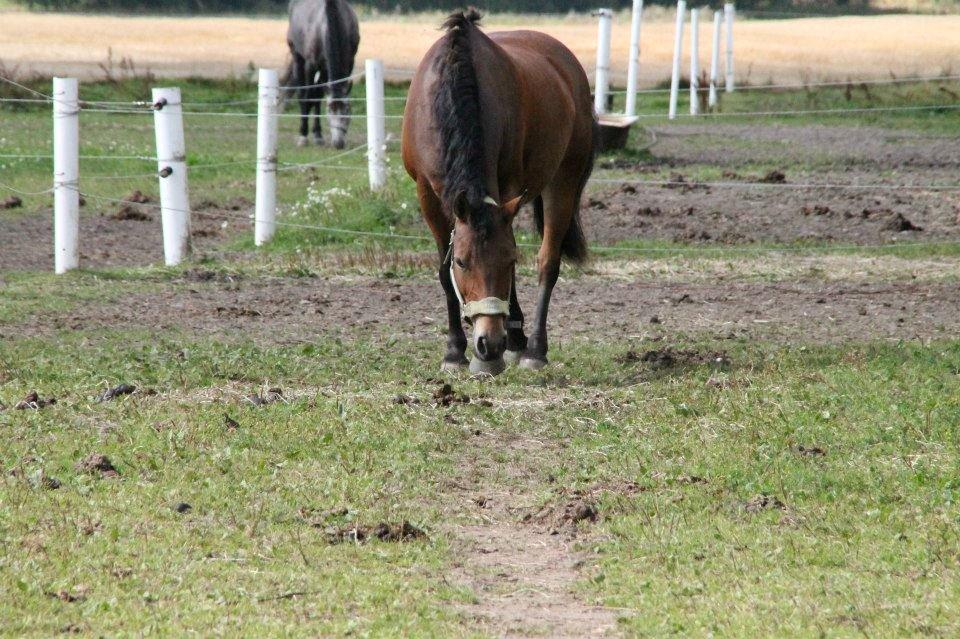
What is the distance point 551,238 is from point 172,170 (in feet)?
11.9

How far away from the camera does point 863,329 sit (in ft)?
26.0

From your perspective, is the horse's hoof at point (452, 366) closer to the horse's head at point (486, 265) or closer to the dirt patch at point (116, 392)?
the horse's head at point (486, 265)

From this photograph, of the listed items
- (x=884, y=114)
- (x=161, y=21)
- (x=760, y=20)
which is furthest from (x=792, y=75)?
(x=161, y=21)

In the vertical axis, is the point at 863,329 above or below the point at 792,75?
below

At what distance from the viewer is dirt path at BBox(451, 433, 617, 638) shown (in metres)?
3.77

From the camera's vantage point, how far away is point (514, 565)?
4270 mm

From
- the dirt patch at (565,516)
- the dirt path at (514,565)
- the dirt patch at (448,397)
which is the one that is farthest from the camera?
the dirt patch at (448,397)

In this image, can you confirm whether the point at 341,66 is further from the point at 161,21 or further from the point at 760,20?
the point at 760,20

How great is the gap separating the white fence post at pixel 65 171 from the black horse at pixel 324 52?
24.1 feet

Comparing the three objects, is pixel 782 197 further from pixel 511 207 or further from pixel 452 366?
pixel 511 207

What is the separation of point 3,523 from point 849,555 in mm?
2578

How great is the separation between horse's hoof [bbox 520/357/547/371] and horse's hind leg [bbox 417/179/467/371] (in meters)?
0.30

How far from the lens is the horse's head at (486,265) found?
6.02m

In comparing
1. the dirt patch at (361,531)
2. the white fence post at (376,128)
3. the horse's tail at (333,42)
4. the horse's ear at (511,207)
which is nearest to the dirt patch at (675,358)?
the horse's ear at (511,207)
